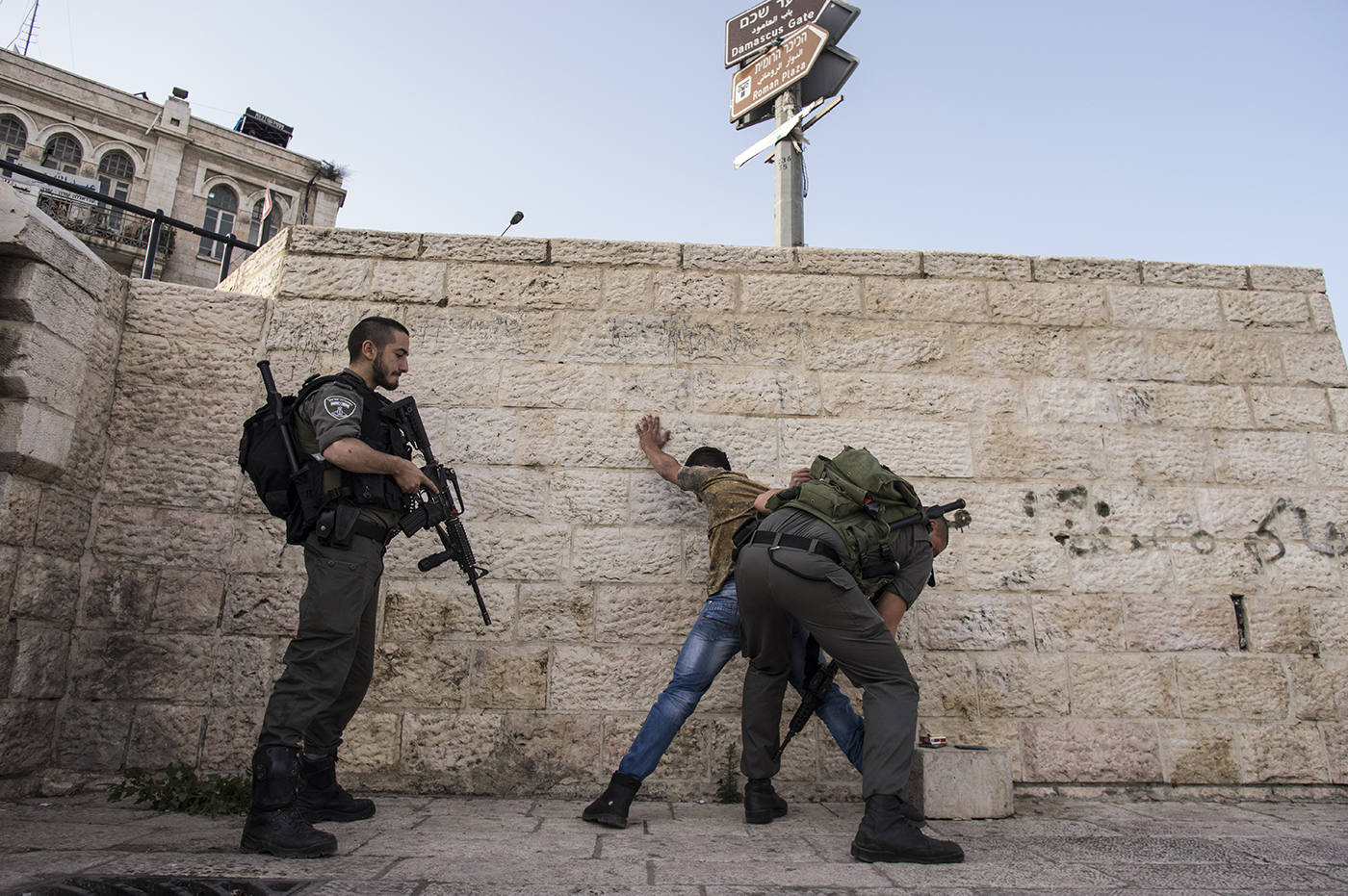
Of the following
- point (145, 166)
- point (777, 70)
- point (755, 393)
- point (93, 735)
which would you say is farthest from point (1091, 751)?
point (145, 166)

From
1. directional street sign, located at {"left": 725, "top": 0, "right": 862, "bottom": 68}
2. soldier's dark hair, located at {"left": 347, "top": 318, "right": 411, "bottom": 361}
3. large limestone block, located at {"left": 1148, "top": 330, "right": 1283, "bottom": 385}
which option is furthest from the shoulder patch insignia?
directional street sign, located at {"left": 725, "top": 0, "right": 862, "bottom": 68}

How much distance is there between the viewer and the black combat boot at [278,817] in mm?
2369

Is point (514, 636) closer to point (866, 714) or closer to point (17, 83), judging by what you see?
point (866, 714)

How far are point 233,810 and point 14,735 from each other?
41.4 inches

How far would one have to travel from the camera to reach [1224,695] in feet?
12.5

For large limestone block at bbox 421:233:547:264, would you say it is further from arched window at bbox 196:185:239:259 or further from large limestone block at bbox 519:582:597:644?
arched window at bbox 196:185:239:259

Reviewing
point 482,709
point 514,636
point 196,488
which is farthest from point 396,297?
point 482,709

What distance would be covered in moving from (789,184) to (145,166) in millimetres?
21125

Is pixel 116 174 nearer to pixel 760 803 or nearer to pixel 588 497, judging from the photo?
pixel 588 497

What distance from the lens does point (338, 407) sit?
109 inches

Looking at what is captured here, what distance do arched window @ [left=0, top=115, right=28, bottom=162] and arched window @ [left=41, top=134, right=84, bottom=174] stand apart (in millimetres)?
503

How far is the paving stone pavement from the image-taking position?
7.05 ft

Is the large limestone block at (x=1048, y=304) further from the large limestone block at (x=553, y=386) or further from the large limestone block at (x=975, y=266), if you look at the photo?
the large limestone block at (x=553, y=386)

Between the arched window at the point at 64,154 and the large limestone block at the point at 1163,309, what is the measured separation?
2514 cm
